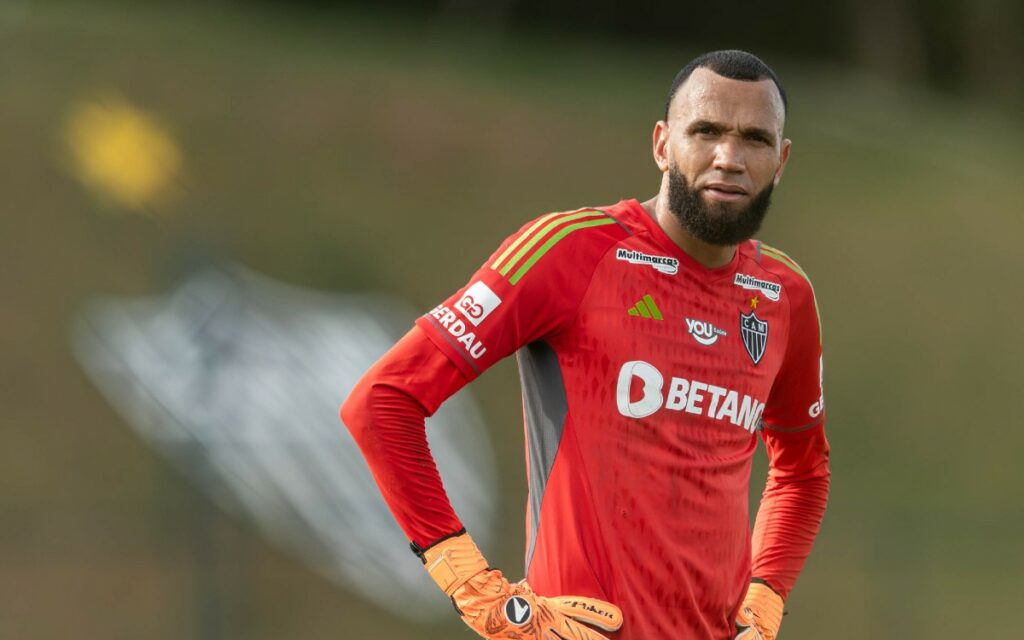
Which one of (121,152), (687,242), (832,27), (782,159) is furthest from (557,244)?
(832,27)

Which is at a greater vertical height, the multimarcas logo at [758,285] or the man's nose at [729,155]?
the man's nose at [729,155]

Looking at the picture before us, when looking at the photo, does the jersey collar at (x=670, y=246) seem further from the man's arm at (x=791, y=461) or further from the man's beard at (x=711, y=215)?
the man's arm at (x=791, y=461)

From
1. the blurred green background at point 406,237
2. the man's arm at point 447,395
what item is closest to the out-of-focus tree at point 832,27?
the blurred green background at point 406,237

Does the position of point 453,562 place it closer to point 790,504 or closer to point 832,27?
point 790,504

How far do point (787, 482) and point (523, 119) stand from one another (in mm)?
6778

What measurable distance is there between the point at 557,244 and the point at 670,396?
0.46m

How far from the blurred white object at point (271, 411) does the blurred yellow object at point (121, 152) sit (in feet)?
2.23

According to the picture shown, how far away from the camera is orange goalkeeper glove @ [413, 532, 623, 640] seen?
3160 mm

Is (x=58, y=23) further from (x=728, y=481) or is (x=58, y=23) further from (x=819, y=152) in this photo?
(x=728, y=481)

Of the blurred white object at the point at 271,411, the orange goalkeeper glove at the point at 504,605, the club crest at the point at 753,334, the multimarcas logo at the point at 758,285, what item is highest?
the multimarcas logo at the point at 758,285

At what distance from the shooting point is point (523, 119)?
34.7 ft

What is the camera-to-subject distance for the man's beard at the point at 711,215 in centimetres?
345

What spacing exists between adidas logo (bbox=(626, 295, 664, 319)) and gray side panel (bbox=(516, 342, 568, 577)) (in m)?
0.22

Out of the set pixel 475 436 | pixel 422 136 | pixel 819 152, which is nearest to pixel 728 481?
pixel 475 436
